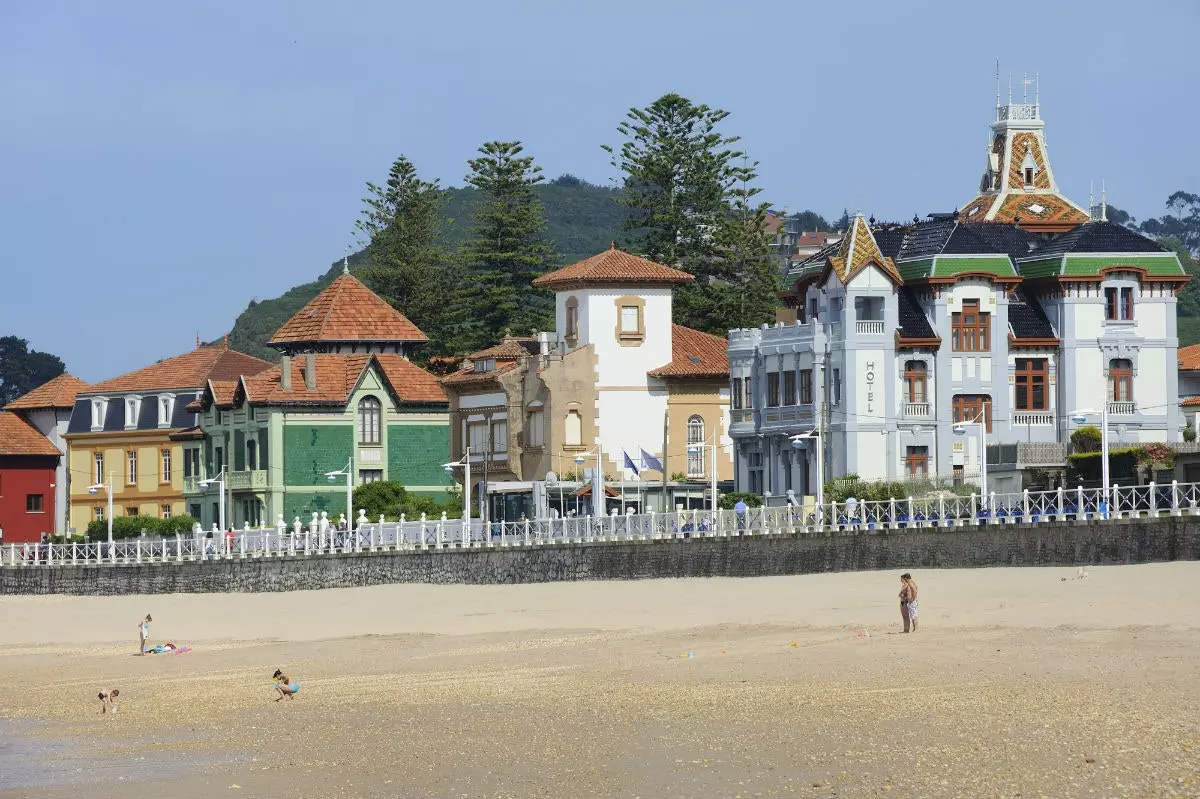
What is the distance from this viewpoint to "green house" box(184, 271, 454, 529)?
80.2 m

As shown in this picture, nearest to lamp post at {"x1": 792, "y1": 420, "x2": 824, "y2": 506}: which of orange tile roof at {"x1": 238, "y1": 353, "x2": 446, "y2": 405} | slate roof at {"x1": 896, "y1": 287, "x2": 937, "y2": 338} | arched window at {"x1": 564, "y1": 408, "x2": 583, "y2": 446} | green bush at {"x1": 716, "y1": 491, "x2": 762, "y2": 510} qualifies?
green bush at {"x1": 716, "y1": 491, "x2": 762, "y2": 510}

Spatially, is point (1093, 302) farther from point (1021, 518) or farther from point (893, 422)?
point (1021, 518)

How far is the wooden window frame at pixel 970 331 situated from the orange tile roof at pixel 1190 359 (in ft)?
53.1

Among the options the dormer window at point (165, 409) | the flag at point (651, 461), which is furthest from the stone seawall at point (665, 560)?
the dormer window at point (165, 409)

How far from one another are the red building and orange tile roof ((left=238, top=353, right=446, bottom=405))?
59.3ft

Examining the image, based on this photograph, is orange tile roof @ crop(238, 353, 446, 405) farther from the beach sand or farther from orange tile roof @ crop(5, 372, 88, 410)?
the beach sand

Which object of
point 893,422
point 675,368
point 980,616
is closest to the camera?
point 980,616

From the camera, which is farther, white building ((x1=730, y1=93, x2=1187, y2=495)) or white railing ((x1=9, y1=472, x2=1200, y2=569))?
white building ((x1=730, y1=93, x2=1187, y2=495))

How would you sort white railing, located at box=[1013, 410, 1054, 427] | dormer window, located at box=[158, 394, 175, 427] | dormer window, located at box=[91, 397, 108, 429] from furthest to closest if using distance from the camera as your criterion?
dormer window, located at box=[91, 397, 108, 429]
dormer window, located at box=[158, 394, 175, 427]
white railing, located at box=[1013, 410, 1054, 427]

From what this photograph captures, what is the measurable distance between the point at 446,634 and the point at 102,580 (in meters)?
26.2

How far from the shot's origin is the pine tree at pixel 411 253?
102 m

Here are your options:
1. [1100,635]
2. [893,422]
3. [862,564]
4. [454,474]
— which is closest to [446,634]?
[862,564]

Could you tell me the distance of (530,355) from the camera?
77.4 m

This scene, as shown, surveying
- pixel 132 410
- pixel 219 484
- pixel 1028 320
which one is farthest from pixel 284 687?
pixel 132 410
